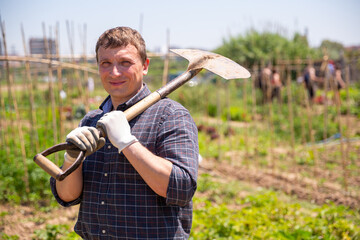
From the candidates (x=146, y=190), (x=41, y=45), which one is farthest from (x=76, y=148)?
(x=41, y=45)

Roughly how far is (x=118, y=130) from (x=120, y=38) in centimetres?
42

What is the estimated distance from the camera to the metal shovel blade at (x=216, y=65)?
5.93ft

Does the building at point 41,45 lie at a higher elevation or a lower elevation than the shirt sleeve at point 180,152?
higher

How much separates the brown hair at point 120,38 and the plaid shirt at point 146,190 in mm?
294

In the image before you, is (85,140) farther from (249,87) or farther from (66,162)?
(249,87)

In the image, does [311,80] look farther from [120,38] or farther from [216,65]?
[120,38]

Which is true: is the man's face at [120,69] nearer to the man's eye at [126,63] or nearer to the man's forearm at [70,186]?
the man's eye at [126,63]

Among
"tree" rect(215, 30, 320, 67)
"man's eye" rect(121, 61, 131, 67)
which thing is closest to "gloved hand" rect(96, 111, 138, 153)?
"man's eye" rect(121, 61, 131, 67)

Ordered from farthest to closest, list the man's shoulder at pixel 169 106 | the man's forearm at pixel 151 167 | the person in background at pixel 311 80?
the person in background at pixel 311 80 → the man's shoulder at pixel 169 106 → the man's forearm at pixel 151 167

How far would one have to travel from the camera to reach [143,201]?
1.48 m

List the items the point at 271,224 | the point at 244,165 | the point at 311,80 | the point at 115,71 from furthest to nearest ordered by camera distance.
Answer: the point at 311,80 < the point at 244,165 < the point at 271,224 < the point at 115,71

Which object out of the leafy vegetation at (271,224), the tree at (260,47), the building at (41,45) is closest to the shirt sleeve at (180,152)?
the leafy vegetation at (271,224)

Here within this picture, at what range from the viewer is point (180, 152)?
1396 millimetres

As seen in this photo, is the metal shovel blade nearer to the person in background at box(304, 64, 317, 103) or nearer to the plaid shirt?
the plaid shirt
